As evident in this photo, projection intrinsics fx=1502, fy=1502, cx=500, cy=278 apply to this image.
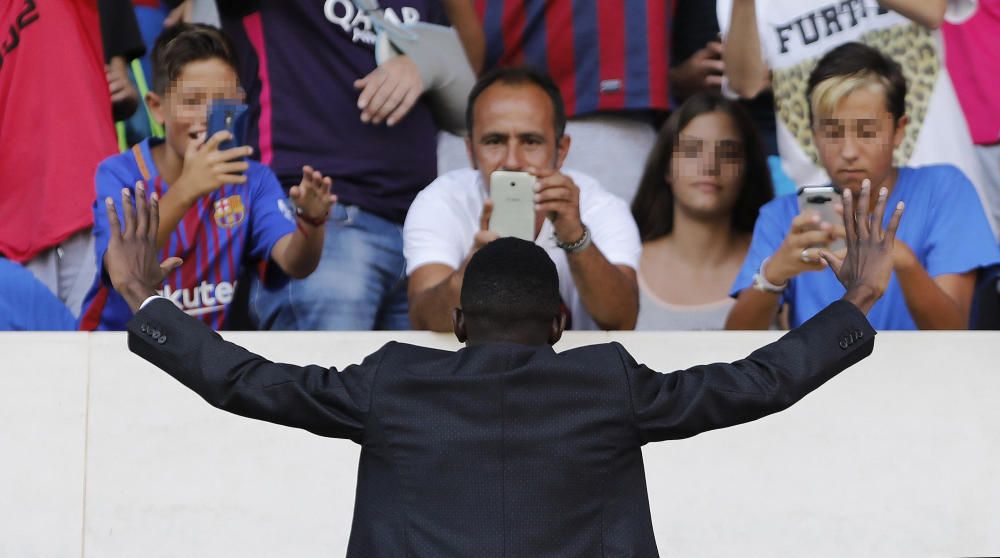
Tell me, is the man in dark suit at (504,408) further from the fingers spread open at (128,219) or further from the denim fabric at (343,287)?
the denim fabric at (343,287)

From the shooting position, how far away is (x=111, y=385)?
5316 mm

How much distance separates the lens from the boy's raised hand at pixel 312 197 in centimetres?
526

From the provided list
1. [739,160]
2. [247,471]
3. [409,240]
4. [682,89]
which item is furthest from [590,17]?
[247,471]

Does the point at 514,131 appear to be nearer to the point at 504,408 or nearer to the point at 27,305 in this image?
the point at 27,305

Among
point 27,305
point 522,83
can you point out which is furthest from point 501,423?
point 27,305

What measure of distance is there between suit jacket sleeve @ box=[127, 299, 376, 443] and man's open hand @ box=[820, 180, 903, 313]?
106cm

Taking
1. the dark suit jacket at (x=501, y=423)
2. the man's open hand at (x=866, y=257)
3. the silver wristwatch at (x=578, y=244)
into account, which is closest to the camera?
the dark suit jacket at (x=501, y=423)

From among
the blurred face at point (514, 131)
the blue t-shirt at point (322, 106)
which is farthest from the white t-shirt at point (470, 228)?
the blue t-shirt at point (322, 106)

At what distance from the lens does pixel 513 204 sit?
197 inches

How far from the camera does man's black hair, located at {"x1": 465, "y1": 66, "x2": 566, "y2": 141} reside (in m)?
5.59

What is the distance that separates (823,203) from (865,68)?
0.78m

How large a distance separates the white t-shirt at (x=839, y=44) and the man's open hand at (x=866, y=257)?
101 inches

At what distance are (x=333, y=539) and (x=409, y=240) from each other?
1.10 metres

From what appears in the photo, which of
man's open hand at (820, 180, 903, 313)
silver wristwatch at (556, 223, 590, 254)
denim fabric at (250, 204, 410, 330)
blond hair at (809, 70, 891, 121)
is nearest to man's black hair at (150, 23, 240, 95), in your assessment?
denim fabric at (250, 204, 410, 330)
